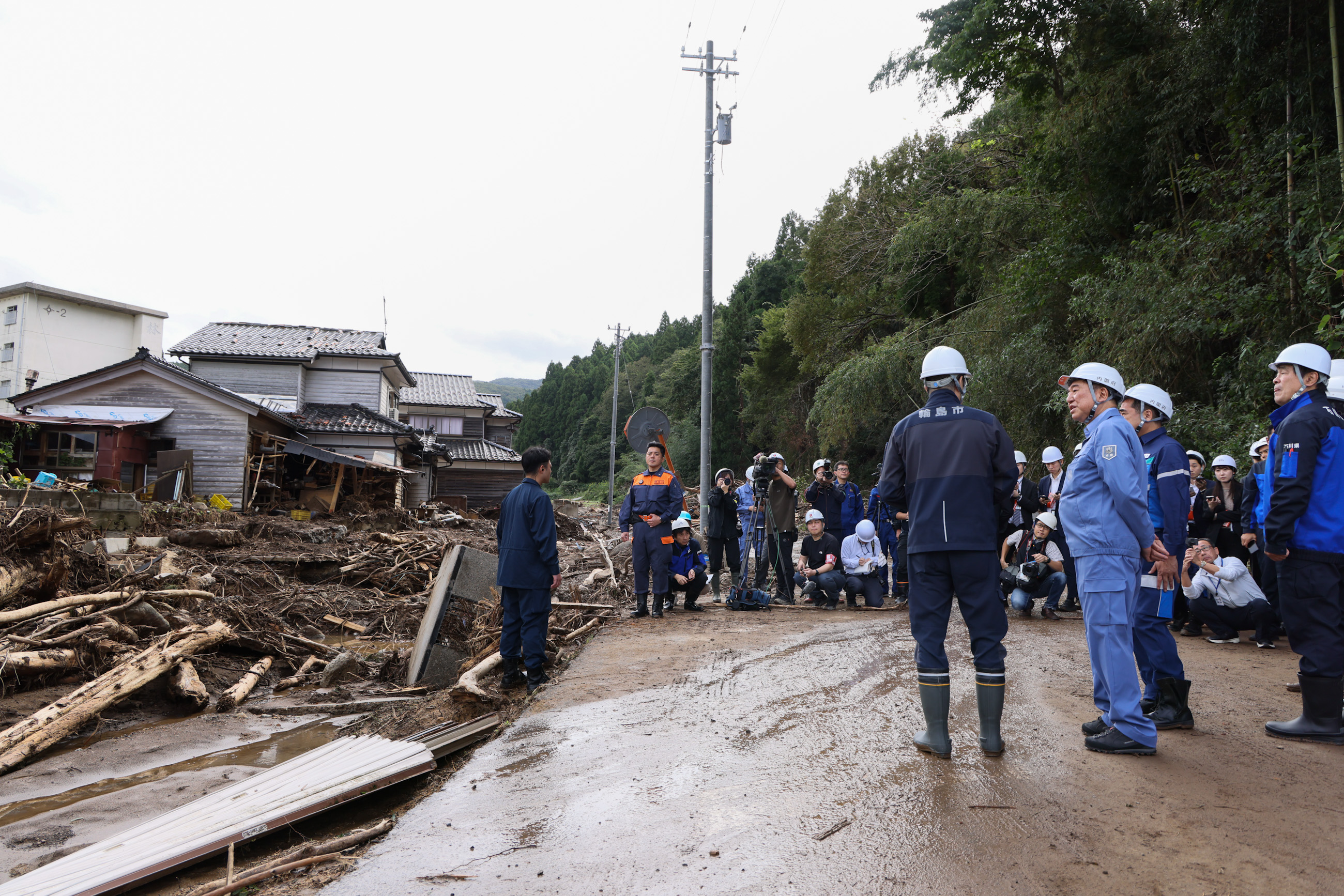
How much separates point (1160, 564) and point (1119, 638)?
0.59m

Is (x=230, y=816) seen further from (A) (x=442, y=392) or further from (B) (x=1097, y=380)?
(A) (x=442, y=392)

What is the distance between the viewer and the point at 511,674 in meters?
6.23

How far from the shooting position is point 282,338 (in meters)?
30.6

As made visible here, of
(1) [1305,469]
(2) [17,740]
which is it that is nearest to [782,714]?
(1) [1305,469]

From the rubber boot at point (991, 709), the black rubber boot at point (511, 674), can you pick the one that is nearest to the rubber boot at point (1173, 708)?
the rubber boot at point (991, 709)

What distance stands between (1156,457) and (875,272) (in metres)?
16.8

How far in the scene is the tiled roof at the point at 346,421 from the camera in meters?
26.7

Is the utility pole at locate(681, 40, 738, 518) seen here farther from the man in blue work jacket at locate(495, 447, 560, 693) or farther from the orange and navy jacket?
the man in blue work jacket at locate(495, 447, 560, 693)

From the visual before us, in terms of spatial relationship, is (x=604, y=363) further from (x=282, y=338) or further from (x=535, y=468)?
(x=535, y=468)

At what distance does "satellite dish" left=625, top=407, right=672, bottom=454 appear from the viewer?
36.2 feet

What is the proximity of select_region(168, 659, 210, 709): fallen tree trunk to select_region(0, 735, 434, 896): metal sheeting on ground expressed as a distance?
3258 mm

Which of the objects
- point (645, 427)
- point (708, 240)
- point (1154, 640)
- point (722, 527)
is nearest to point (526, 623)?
point (1154, 640)

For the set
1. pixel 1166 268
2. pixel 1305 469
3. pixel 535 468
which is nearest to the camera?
pixel 1305 469

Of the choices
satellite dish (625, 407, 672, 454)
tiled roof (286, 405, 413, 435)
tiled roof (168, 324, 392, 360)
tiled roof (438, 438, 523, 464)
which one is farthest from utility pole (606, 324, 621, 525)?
satellite dish (625, 407, 672, 454)
